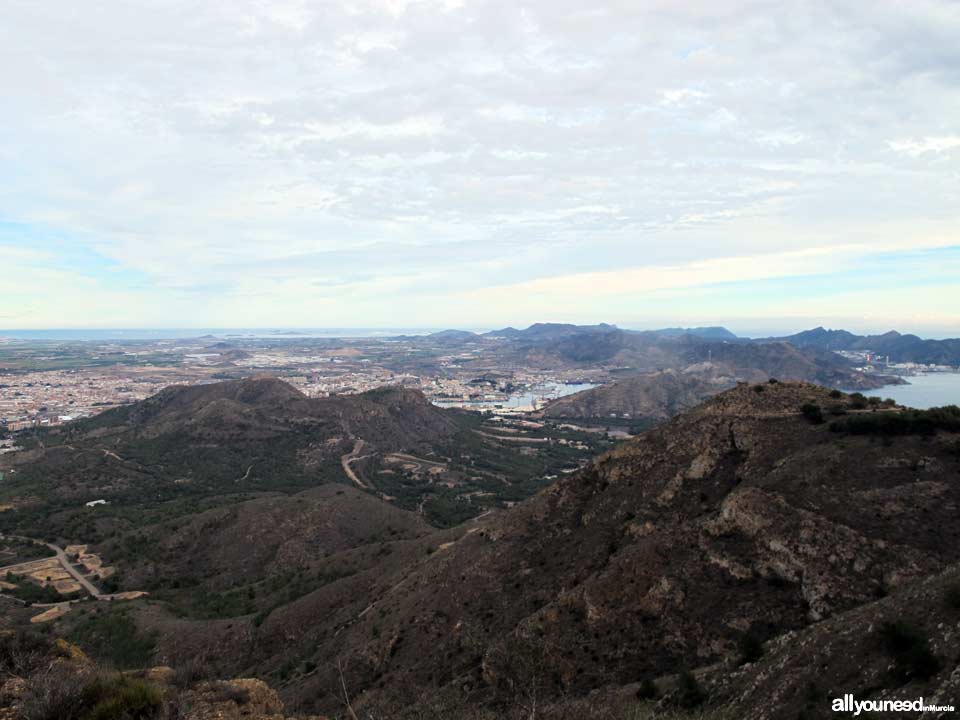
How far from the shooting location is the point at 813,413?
32.1m

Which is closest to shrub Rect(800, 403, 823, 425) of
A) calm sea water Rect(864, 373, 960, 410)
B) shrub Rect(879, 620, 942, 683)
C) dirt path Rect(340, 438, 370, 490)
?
shrub Rect(879, 620, 942, 683)

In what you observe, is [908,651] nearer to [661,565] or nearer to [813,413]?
[661,565]

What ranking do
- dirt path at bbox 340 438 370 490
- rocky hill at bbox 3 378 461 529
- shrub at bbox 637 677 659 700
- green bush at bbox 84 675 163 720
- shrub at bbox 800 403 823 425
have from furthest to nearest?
dirt path at bbox 340 438 370 490 < rocky hill at bbox 3 378 461 529 < shrub at bbox 800 403 823 425 < shrub at bbox 637 677 659 700 < green bush at bbox 84 675 163 720

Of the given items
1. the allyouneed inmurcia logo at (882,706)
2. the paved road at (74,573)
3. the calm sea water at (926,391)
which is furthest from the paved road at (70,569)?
the calm sea water at (926,391)

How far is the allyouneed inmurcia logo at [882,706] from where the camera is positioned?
1009cm

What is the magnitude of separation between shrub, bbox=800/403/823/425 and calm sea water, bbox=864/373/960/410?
11485 cm

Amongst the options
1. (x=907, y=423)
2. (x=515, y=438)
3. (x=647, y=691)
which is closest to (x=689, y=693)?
(x=647, y=691)

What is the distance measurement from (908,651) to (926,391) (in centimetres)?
18867

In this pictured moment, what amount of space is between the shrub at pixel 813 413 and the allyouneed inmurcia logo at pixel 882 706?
23030 mm

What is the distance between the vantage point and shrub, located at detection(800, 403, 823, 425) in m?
31.7

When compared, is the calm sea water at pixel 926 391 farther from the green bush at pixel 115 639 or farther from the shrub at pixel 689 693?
the green bush at pixel 115 639

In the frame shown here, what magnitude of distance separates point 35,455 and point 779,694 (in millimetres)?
125658

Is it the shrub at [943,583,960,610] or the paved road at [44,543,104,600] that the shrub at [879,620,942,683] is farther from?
the paved road at [44,543,104,600]

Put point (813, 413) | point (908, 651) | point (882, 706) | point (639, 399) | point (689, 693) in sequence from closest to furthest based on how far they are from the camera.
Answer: point (882, 706), point (908, 651), point (689, 693), point (813, 413), point (639, 399)
